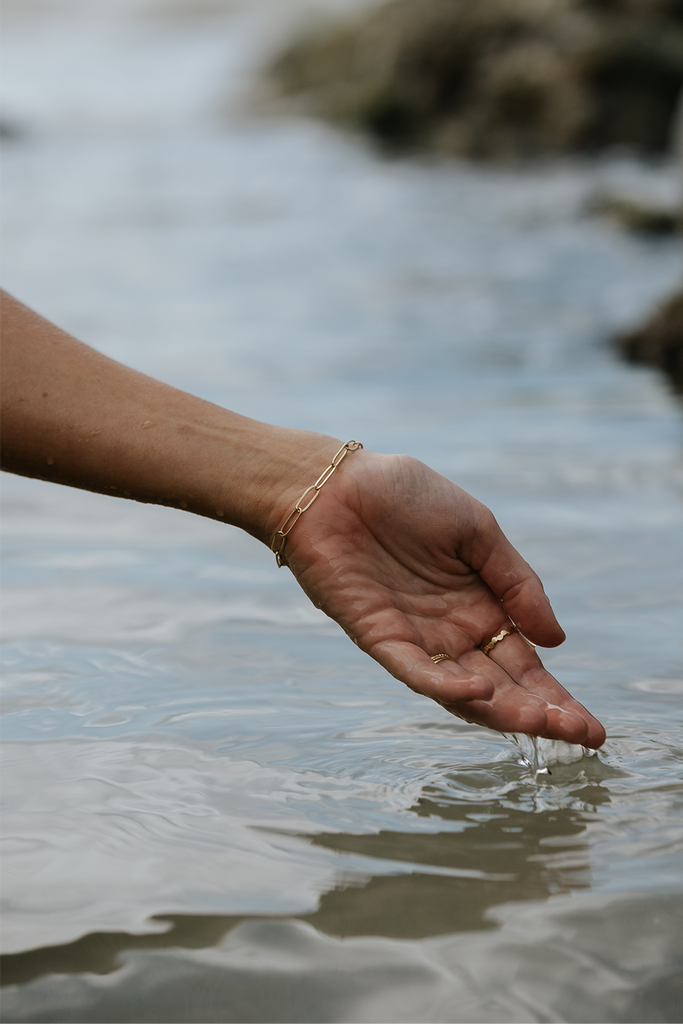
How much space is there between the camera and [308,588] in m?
Result: 2.00

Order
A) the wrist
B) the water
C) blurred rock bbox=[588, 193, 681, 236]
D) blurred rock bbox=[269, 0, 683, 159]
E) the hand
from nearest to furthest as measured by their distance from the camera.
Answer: the water < the hand < the wrist < blurred rock bbox=[588, 193, 681, 236] < blurred rock bbox=[269, 0, 683, 159]

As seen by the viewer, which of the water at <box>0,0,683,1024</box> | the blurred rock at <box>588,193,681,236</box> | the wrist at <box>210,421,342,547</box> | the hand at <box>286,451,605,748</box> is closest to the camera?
the water at <box>0,0,683,1024</box>

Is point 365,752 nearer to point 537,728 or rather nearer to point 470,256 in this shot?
point 537,728

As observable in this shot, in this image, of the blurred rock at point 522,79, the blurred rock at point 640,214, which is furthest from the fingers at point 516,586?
the blurred rock at point 522,79

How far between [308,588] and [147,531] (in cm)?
134

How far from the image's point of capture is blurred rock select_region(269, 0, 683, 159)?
15805 mm


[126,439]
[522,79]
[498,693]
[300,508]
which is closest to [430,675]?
[498,693]

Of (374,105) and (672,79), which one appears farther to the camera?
(374,105)

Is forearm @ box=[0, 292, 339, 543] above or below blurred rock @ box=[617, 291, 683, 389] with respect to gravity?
below

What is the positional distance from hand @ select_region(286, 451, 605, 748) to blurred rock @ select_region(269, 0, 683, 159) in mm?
15610

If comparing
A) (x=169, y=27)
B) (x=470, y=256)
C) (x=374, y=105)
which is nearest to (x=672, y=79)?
(x=374, y=105)

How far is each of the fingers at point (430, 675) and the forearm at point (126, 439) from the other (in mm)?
366

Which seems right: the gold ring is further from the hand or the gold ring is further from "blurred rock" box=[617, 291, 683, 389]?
"blurred rock" box=[617, 291, 683, 389]

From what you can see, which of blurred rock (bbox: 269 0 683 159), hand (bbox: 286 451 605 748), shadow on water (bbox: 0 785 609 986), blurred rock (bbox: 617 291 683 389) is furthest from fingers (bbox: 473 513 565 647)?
blurred rock (bbox: 269 0 683 159)
